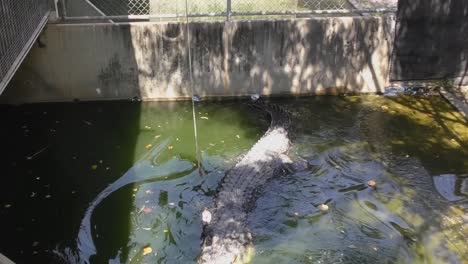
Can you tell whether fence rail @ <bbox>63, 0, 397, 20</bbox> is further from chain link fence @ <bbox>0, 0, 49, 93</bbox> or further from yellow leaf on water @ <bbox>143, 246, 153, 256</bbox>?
yellow leaf on water @ <bbox>143, 246, 153, 256</bbox>

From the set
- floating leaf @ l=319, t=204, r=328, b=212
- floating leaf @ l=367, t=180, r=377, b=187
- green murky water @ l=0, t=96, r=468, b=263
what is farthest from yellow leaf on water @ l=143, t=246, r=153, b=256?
floating leaf @ l=367, t=180, r=377, b=187

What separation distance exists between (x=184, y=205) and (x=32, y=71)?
4131 millimetres

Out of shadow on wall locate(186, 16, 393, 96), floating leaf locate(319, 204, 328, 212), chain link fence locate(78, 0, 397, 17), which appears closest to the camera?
floating leaf locate(319, 204, 328, 212)

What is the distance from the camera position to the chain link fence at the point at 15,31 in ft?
18.5

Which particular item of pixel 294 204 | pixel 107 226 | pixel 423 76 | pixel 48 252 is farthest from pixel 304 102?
pixel 48 252

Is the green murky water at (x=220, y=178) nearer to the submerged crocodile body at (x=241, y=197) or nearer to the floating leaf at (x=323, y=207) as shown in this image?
the floating leaf at (x=323, y=207)

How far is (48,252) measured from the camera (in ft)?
19.0

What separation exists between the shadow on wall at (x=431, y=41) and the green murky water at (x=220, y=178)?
628mm

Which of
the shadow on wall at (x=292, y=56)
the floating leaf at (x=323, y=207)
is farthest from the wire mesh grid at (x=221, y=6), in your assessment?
the floating leaf at (x=323, y=207)

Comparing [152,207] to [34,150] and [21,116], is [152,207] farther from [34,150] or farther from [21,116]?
[21,116]

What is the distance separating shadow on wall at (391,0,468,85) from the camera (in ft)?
30.0

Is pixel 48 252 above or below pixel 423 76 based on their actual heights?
below

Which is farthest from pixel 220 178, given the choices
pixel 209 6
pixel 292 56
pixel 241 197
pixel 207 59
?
pixel 209 6

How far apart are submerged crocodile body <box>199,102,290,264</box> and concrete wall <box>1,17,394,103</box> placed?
4.24ft
